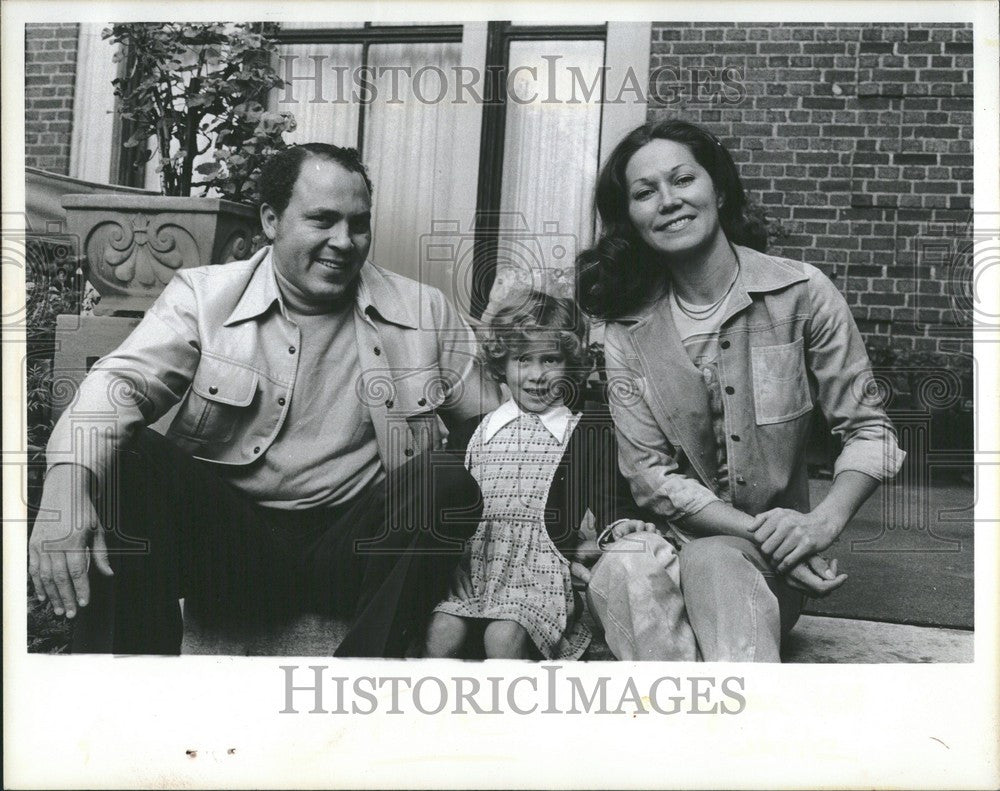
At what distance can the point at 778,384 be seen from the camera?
390 centimetres

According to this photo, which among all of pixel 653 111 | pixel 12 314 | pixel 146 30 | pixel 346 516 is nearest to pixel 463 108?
pixel 653 111

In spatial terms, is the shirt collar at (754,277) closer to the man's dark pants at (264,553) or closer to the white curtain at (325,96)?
the man's dark pants at (264,553)

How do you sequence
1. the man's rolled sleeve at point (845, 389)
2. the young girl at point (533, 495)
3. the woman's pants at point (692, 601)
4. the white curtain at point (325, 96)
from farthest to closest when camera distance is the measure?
the white curtain at point (325, 96), the man's rolled sleeve at point (845, 389), the young girl at point (533, 495), the woman's pants at point (692, 601)

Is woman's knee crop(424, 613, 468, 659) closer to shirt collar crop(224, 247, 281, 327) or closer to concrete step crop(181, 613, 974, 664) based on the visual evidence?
concrete step crop(181, 613, 974, 664)

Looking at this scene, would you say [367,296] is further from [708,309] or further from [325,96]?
[708,309]

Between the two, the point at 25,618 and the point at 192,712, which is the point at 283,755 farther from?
the point at 25,618

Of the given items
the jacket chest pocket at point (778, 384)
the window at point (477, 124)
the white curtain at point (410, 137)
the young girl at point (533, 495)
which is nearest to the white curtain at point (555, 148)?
the window at point (477, 124)

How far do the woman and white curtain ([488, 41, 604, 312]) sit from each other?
0.09 m

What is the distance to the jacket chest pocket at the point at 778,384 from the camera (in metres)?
3.89

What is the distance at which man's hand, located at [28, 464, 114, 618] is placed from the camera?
12.5 ft

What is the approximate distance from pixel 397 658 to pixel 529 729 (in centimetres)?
52

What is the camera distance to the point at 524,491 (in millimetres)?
3920

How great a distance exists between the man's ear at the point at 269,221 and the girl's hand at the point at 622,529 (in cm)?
159

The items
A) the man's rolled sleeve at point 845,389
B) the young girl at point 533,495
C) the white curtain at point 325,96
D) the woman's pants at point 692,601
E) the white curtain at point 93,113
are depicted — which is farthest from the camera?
the white curtain at point 93,113
